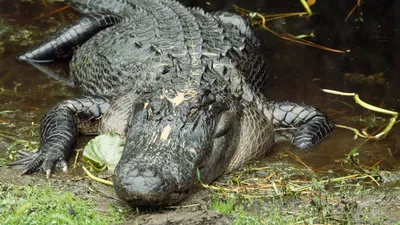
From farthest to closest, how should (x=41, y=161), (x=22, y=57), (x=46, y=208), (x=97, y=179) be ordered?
1. (x=22, y=57)
2. (x=41, y=161)
3. (x=97, y=179)
4. (x=46, y=208)

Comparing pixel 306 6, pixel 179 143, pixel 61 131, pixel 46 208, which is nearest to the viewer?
pixel 46 208

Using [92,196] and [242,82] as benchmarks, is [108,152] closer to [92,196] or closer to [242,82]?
[92,196]

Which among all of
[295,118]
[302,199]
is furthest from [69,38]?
[302,199]

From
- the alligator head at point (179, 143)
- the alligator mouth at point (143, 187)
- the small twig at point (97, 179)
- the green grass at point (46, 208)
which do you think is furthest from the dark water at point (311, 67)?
the alligator mouth at point (143, 187)

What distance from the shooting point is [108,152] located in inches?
229

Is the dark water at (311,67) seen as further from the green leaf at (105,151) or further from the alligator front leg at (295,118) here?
the green leaf at (105,151)

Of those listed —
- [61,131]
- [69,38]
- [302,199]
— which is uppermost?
[302,199]

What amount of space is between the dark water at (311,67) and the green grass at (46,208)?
100 centimetres

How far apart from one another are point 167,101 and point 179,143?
41cm

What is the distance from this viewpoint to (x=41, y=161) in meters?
5.80

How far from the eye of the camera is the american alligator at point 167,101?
16.9 feet

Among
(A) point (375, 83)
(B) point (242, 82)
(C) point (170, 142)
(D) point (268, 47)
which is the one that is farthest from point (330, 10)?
(C) point (170, 142)

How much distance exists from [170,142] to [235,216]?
802 millimetres

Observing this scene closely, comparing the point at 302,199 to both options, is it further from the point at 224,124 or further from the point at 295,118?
the point at 295,118
